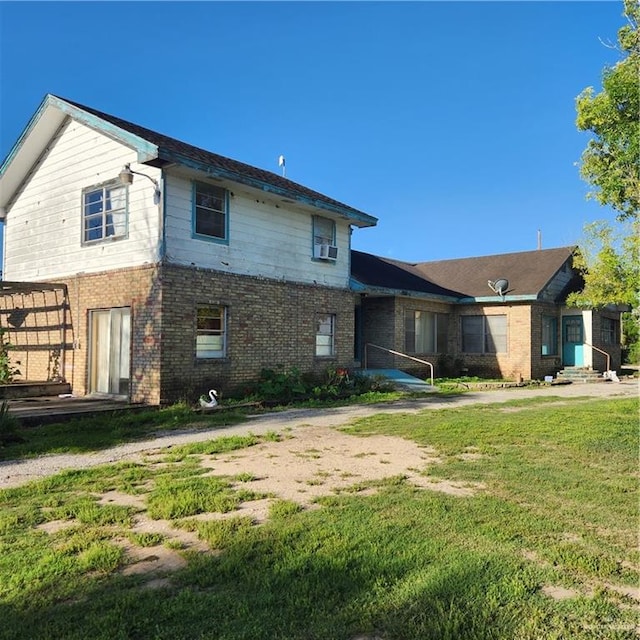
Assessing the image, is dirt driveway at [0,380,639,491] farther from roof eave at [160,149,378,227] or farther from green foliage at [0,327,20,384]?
green foliage at [0,327,20,384]

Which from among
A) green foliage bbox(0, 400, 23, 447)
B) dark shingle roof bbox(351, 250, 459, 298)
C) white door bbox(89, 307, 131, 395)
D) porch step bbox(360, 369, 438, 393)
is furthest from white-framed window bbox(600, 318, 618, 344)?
green foliage bbox(0, 400, 23, 447)

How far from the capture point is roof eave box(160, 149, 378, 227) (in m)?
11.4

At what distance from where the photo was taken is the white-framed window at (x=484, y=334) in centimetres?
2162

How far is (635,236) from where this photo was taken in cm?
992

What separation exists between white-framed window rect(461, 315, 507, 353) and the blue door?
3.36 metres

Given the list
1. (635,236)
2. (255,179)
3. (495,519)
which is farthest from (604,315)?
(495,519)

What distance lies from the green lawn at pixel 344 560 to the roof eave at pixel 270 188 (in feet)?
23.2

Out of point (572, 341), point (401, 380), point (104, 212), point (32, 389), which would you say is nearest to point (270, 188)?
point (104, 212)

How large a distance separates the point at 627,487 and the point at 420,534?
2.53m

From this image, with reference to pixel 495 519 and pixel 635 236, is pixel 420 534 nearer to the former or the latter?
pixel 495 519

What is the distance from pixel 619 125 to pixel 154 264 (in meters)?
9.01

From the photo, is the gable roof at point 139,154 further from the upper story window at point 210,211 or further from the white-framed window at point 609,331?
the white-framed window at point 609,331

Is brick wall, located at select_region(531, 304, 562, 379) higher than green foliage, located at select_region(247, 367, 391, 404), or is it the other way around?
brick wall, located at select_region(531, 304, 562, 379)

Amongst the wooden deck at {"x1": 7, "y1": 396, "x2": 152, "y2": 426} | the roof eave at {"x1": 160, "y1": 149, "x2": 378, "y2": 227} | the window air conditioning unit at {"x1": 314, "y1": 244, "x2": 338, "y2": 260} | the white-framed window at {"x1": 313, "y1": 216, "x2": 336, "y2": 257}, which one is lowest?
the wooden deck at {"x1": 7, "y1": 396, "x2": 152, "y2": 426}
